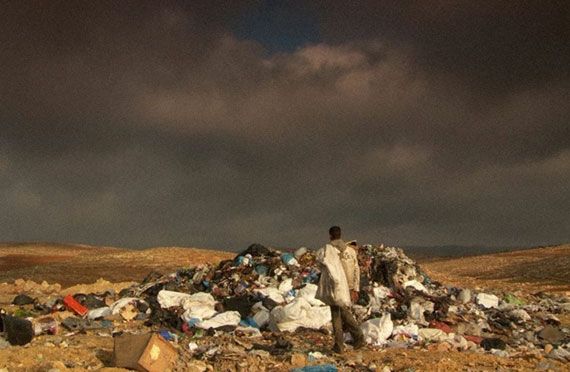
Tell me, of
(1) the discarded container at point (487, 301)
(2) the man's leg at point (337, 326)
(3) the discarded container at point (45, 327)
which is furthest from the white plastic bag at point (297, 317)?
(1) the discarded container at point (487, 301)

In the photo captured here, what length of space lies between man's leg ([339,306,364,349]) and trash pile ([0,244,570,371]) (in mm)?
639

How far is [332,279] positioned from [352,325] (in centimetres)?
87

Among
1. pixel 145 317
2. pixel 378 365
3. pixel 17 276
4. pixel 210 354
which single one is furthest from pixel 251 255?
pixel 17 276

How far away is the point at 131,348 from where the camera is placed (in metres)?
7.64

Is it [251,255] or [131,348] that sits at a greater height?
[251,255]

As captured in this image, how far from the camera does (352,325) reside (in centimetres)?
879

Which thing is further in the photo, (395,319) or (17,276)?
(17,276)

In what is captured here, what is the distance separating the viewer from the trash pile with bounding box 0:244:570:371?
9.66 m

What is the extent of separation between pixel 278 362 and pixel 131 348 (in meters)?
2.11

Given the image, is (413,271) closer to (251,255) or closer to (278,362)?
(251,255)

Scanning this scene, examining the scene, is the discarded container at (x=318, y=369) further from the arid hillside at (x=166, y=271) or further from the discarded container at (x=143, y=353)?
the arid hillside at (x=166, y=271)

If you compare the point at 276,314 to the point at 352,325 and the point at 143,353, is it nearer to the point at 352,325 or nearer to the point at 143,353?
the point at 352,325

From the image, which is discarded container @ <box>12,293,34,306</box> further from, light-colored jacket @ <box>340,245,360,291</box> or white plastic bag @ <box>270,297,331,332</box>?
light-colored jacket @ <box>340,245,360,291</box>

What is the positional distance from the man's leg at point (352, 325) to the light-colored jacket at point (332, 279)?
0.50 feet
